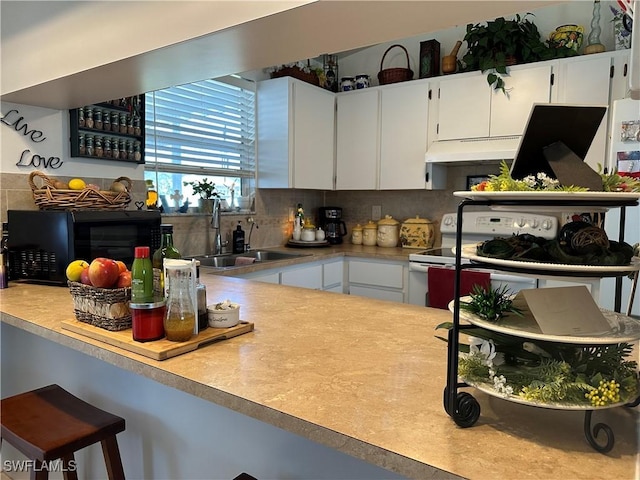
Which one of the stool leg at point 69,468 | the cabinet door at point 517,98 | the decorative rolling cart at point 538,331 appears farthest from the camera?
the cabinet door at point 517,98

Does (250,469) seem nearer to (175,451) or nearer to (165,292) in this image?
(175,451)

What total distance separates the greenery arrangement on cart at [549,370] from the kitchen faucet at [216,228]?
2703 mm

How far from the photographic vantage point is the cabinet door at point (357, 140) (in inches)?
152


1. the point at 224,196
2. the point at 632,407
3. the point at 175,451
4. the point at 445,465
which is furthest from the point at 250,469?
the point at 224,196

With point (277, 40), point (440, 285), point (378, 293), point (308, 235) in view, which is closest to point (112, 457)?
point (277, 40)

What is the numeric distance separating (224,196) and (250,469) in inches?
101

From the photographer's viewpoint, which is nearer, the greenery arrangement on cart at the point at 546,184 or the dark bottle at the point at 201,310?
the greenery arrangement on cart at the point at 546,184

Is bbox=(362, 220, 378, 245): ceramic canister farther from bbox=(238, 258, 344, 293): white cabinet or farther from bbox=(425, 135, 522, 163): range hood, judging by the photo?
bbox=(425, 135, 522, 163): range hood

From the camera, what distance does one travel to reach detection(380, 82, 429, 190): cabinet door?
3.61m

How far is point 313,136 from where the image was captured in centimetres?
383

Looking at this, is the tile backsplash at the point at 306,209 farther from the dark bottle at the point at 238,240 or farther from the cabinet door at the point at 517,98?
the cabinet door at the point at 517,98

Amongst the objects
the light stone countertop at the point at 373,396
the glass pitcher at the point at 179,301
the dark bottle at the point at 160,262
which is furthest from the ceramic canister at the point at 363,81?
the glass pitcher at the point at 179,301

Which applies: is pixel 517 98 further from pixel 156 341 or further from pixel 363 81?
pixel 156 341

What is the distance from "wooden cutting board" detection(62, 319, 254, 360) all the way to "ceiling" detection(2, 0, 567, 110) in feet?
2.86
